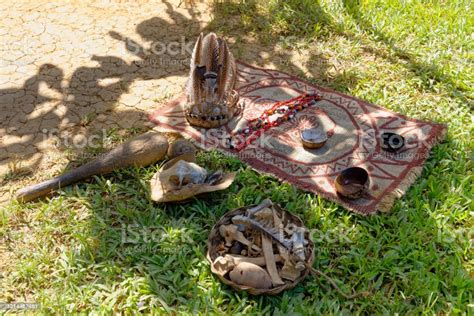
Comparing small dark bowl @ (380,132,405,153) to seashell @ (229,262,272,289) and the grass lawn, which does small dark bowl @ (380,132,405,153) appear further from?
seashell @ (229,262,272,289)

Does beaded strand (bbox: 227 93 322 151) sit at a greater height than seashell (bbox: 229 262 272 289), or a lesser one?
greater

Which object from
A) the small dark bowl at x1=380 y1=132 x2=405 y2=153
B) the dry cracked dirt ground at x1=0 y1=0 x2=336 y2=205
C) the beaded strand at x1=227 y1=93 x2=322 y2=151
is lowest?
the dry cracked dirt ground at x1=0 y1=0 x2=336 y2=205

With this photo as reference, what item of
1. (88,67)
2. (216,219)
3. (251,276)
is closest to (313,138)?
(216,219)

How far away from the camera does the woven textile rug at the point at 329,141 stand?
4.07 metres

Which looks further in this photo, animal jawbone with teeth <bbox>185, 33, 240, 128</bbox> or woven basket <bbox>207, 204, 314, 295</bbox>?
animal jawbone with teeth <bbox>185, 33, 240, 128</bbox>

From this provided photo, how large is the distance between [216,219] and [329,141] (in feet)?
4.79

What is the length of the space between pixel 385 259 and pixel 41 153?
3237 millimetres

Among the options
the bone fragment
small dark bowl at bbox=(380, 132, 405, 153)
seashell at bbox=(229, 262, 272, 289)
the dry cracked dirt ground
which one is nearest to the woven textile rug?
small dark bowl at bbox=(380, 132, 405, 153)

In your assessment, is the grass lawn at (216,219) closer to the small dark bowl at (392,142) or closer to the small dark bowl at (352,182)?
the small dark bowl at (352,182)

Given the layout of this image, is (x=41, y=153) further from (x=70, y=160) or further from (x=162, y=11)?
(x=162, y=11)

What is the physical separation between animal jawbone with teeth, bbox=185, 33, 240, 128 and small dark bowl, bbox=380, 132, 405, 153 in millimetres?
1520

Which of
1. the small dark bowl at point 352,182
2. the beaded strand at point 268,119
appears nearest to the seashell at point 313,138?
the beaded strand at point 268,119

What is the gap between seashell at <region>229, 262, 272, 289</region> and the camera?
3123mm

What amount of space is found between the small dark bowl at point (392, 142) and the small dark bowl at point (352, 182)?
57 cm
